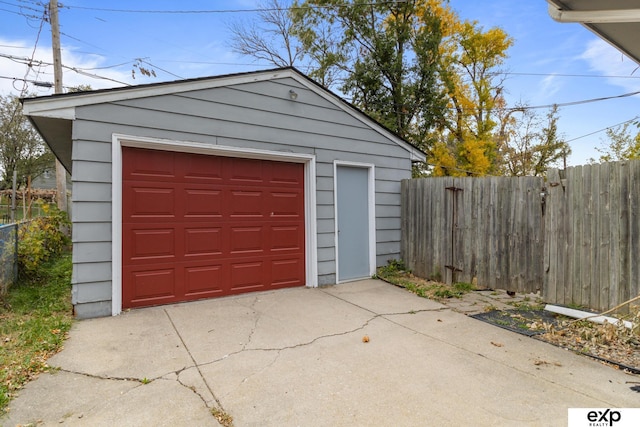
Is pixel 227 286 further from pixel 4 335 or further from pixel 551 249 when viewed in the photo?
pixel 551 249

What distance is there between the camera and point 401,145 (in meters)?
6.70

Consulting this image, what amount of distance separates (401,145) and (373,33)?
32.4ft

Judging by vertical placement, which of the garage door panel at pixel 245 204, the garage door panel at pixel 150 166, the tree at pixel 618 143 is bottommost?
the garage door panel at pixel 245 204

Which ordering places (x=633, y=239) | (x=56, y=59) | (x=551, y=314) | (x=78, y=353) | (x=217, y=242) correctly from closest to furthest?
(x=78, y=353)
(x=633, y=239)
(x=551, y=314)
(x=217, y=242)
(x=56, y=59)

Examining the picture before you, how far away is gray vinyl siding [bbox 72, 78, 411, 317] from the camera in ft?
12.7

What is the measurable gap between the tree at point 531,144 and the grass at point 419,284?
1392cm

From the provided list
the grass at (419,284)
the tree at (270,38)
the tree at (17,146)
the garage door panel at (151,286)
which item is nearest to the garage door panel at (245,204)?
the garage door panel at (151,286)

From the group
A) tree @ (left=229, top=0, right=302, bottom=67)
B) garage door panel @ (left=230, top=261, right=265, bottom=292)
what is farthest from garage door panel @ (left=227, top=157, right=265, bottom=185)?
tree @ (left=229, top=0, right=302, bottom=67)

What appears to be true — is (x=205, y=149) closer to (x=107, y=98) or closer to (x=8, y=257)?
(x=107, y=98)

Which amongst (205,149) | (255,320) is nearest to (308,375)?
(255,320)

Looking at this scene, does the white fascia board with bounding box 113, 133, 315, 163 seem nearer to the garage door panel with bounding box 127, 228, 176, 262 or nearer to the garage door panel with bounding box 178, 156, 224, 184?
the garage door panel with bounding box 178, 156, 224, 184

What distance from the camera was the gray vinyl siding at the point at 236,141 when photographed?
12.7ft

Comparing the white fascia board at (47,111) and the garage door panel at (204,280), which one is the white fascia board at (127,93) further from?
the garage door panel at (204,280)

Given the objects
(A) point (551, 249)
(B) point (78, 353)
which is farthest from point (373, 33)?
(B) point (78, 353)
